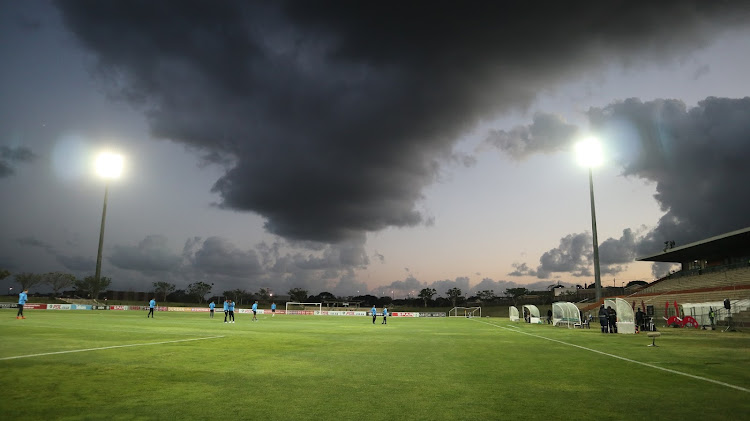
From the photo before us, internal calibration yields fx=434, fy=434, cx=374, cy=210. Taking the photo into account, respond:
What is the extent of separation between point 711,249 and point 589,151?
104ft

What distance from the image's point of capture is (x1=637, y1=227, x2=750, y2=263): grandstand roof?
2032 inches

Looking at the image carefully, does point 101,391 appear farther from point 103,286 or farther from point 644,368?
point 103,286

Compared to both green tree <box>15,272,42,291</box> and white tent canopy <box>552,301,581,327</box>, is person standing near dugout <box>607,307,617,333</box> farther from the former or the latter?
green tree <box>15,272,42,291</box>

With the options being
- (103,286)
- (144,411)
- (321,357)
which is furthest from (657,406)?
(103,286)

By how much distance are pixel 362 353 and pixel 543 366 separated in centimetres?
565

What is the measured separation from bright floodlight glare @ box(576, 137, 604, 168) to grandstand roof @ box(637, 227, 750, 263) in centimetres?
1843

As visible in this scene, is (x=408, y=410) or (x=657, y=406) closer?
(x=408, y=410)

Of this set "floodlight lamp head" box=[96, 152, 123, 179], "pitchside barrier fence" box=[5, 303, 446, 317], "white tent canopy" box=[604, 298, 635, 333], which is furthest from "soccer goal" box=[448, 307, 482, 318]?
"floodlight lamp head" box=[96, 152, 123, 179]

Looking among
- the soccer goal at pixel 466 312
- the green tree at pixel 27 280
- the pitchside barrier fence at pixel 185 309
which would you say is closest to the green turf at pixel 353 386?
the pitchside barrier fence at pixel 185 309

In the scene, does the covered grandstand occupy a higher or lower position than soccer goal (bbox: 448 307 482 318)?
higher

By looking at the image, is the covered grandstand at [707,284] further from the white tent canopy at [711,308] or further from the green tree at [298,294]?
the green tree at [298,294]

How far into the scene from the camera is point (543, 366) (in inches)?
448

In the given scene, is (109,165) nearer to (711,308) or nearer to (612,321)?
(612,321)

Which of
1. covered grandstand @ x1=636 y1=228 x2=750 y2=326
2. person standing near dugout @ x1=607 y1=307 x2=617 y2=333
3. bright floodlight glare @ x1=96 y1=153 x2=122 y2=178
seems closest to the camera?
person standing near dugout @ x1=607 y1=307 x2=617 y2=333
